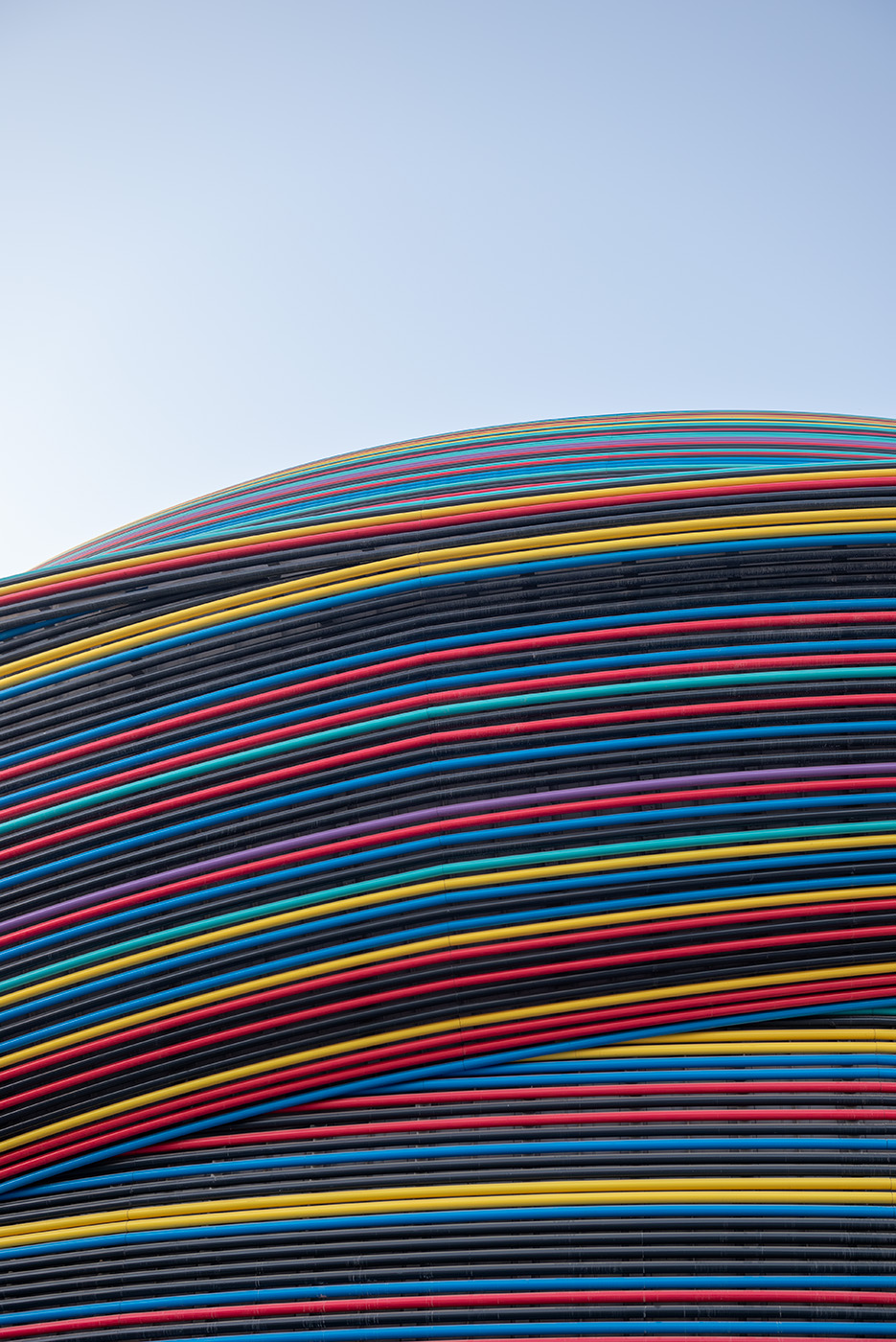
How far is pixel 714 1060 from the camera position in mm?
9969

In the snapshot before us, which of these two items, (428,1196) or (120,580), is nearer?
(428,1196)

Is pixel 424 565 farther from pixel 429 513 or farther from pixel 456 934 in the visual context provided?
pixel 456 934

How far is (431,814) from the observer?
401 inches

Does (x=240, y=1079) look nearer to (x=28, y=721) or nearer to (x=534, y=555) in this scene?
(x=28, y=721)

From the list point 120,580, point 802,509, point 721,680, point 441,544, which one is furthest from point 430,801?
point 802,509

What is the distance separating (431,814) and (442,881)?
0.74 metres

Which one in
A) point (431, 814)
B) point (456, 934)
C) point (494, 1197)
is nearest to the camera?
point (494, 1197)

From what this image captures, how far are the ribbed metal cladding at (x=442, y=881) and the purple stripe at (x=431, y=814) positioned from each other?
0.04 meters

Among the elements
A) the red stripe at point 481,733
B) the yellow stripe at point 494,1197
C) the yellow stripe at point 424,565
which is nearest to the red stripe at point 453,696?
the red stripe at point 481,733

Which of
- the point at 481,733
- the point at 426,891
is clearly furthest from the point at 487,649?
the point at 426,891

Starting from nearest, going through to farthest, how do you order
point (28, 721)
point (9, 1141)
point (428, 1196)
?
point (428, 1196) → point (9, 1141) → point (28, 721)

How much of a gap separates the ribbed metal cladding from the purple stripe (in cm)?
4

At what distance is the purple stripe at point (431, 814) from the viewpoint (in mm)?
10195

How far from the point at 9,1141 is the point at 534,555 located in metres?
8.64
